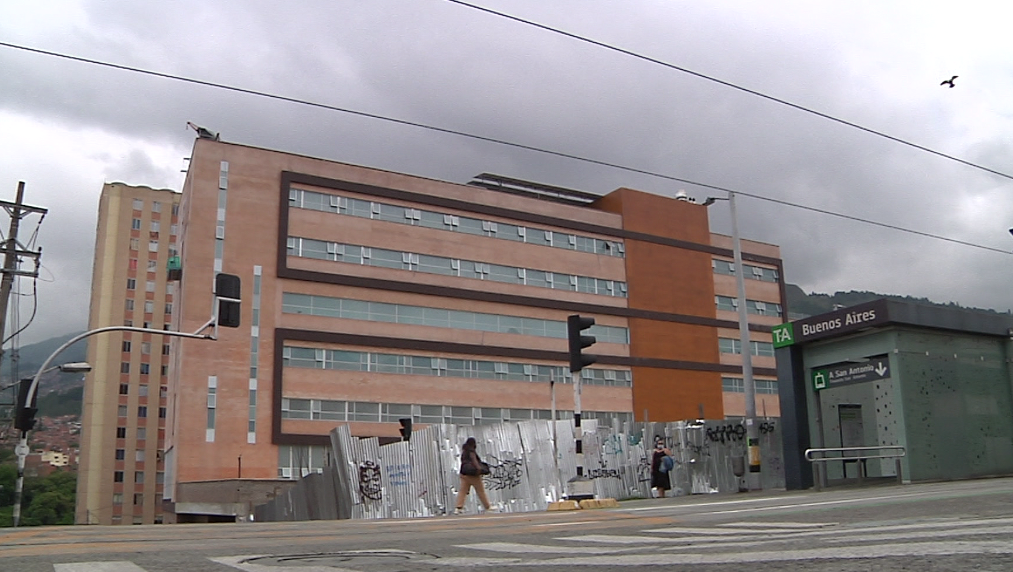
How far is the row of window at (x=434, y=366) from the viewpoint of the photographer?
1997 inches

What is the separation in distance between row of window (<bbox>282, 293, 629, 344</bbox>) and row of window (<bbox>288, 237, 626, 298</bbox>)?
2480mm

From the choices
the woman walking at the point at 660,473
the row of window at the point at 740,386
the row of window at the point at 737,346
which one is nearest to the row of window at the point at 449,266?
the row of window at the point at 737,346

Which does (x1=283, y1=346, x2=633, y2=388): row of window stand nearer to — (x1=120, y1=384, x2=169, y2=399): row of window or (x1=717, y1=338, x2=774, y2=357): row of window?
(x1=717, y1=338, x2=774, y2=357): row of window

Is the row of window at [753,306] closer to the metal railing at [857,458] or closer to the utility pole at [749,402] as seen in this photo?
the utility pole at [749,402]

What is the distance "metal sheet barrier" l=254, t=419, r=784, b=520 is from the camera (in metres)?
23.8

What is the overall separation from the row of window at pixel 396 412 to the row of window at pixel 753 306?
17.1 m

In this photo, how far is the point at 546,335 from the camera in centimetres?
5956

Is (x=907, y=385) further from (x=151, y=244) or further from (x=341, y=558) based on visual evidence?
(x=151, y=244)

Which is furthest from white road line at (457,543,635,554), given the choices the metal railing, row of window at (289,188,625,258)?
row of window at (289,188,625,258)

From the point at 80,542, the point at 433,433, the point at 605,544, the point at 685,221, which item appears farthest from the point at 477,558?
the point at 685,221

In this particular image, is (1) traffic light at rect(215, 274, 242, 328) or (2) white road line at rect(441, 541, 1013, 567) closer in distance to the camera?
(2) white road line at rect(441, 541, 1013, 567)

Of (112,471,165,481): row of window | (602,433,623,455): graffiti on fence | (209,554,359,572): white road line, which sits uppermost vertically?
(602,433,623,455): graffiti on fence

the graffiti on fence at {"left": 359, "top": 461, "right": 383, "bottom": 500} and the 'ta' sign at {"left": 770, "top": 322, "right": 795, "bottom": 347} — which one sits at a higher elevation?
the 'ta' sign at {"left": 770, "top": 322, "right": 795, "bottom": 347}

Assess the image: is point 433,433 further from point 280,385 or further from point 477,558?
point 280,385
